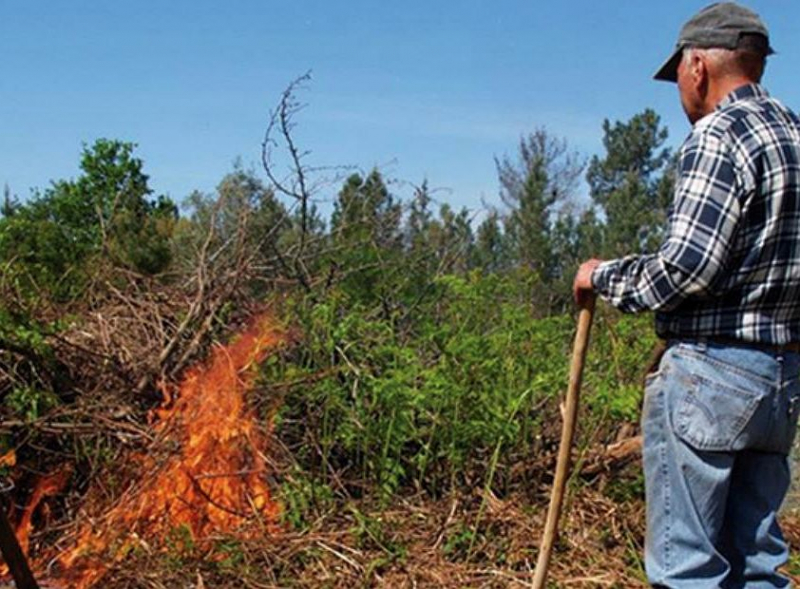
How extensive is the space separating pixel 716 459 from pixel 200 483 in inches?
115

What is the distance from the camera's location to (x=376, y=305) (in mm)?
6000

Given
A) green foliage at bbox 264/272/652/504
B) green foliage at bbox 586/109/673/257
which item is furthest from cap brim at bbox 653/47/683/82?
green foliage at bbox 586/109/673/257

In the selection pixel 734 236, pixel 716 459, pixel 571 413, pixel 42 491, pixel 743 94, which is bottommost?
pixel 42 491

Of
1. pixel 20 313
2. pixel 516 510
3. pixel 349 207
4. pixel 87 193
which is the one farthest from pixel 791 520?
pixel 87 193

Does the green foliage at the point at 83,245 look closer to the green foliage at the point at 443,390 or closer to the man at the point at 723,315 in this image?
the green foliage at the point at 443,390

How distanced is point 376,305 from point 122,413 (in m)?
1.66

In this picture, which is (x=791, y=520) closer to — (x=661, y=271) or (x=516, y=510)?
(x=516, y=510)

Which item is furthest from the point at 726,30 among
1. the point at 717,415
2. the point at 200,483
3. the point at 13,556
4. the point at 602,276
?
the point at 200,483

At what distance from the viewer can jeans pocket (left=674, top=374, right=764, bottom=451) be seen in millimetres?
2787

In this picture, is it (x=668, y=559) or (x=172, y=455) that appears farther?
(x=172, y=455)

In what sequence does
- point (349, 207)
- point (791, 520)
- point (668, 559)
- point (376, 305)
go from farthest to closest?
point (349, 207)
point (376, 305)
point (791, 520)
point (668, 559)

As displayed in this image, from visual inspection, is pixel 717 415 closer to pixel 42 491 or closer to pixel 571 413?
pixel 571 413

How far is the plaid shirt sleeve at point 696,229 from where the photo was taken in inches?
107

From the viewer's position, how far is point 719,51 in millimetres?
2939
